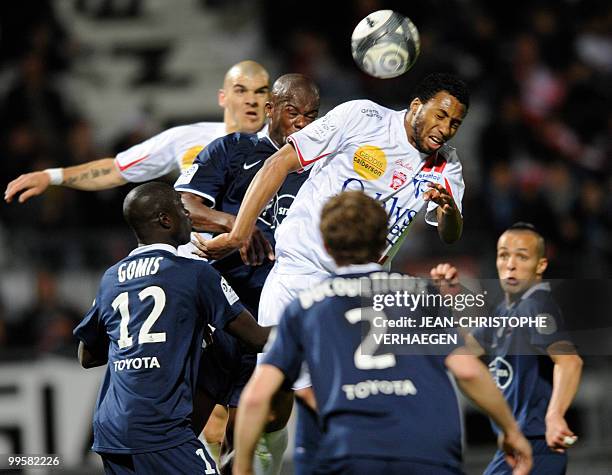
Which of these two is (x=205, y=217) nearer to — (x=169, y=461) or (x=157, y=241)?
(x=157, y=241)

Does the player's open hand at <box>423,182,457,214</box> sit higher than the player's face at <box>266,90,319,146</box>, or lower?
lower

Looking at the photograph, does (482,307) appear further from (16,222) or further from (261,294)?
(16,222)

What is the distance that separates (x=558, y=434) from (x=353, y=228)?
6.83 feet

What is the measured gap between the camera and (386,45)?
21.1 ft

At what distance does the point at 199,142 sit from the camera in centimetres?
738

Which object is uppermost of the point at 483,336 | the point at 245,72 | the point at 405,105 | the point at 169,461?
the point at 405,105

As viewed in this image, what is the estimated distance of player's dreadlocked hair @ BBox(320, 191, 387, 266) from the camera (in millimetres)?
4316

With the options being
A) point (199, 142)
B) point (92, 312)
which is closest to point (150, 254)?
point (92, 312)

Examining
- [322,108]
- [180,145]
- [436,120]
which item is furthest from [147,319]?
[322,108]

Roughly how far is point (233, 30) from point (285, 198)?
7.91 metres

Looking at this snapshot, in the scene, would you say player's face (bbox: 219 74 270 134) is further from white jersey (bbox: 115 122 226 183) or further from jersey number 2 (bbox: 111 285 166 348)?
jersey number 2 (bbox: 111 285 166 348)

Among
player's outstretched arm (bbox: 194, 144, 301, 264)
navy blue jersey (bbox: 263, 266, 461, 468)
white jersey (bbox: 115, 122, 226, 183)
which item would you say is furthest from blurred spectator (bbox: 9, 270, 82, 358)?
A: navy blue jersey (bbox: 263, 266, 461, 468)

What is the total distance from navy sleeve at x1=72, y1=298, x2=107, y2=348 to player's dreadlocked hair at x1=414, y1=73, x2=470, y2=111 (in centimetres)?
208

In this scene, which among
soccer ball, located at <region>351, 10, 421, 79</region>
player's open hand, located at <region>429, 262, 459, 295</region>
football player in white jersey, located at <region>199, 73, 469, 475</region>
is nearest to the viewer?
player's open hand, located at <region>429, 262, 459, 295</region>
